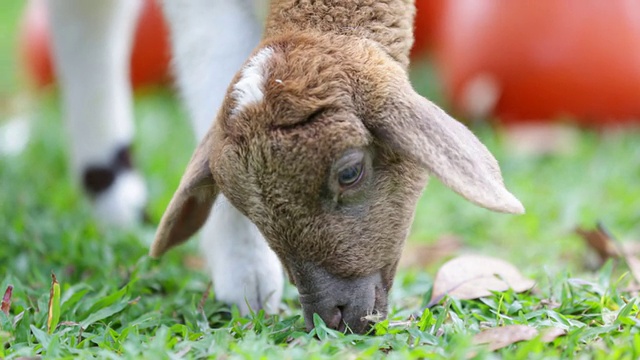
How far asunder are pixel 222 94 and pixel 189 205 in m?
0.47

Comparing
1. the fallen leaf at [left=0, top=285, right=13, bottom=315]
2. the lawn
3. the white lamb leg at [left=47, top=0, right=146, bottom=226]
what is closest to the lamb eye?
the lawn

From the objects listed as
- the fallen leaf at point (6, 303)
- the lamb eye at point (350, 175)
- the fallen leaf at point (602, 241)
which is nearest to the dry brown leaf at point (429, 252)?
the fallen leaf at point (602, 241)

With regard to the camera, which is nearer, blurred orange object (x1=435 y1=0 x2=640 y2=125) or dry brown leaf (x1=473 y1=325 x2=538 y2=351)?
dry brown leaf (x1=473 y1=325 x2=538 y2=351)

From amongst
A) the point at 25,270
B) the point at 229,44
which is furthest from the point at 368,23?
the point at 25,270

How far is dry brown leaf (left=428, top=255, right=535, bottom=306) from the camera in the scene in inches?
137

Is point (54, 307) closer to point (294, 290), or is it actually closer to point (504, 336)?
point (294, 290)

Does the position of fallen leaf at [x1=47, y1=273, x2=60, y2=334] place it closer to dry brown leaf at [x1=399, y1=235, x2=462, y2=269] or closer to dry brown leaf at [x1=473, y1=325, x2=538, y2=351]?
dry brown leaf at [x1=473, y1=325, x2=538, y2=351]

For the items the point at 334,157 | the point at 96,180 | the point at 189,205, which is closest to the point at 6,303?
the point at 189,205

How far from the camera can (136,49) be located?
8.67 m

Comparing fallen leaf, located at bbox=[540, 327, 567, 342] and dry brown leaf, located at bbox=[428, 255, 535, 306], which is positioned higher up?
fallen leaf, located at bbox=[540, 327, 567, 342]

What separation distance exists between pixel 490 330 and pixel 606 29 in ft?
15.2

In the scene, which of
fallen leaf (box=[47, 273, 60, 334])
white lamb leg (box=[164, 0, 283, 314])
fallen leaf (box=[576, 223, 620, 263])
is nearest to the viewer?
fallen leaf (box=[47, 273, 60, 334])

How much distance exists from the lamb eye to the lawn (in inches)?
18.0

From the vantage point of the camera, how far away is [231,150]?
9.86 ft
